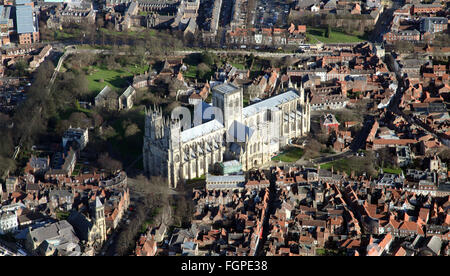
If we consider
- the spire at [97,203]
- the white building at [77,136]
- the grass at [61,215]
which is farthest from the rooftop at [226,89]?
the grass at [61,215]

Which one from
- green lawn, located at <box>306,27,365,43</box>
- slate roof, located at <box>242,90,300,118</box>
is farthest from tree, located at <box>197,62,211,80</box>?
green lawn, located at <box>306,27,365,43</box>

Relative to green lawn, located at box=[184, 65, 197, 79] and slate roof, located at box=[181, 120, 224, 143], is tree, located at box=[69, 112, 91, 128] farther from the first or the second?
green lawn, located at box=[184, 65, 197, 79]

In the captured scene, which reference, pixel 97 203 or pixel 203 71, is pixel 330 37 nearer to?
pixel 203 71

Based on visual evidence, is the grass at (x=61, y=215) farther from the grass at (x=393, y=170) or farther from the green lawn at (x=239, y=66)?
the green lawn at (x=239, y=66)

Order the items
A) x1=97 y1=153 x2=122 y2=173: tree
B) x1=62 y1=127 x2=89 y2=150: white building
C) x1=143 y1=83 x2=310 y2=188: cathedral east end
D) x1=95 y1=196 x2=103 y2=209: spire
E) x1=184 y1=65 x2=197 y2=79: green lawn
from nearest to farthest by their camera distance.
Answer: x1=95 y1=196 x2=103 y2=209: spire
x1=143 y1=83 x2=310 y2=188: cathedral east end
x1=97 y1=153 x2=122 y2=173: tree
x1=62 y1=127 x2=89 y2=150: white building
x1=184 y1=65 x2=197 y2=79: green lawn

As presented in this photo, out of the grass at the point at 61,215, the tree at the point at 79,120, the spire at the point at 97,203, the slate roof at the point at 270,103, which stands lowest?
the grass at the point at 61,215

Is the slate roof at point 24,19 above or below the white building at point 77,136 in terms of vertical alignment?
above

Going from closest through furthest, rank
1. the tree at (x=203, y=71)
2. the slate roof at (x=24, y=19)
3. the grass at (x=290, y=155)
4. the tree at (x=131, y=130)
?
the grass at (x=290, y=155), the tree at (x=131, y=130), the tree at (x=203, y=71), the slate roof at (x=24, y=19)
